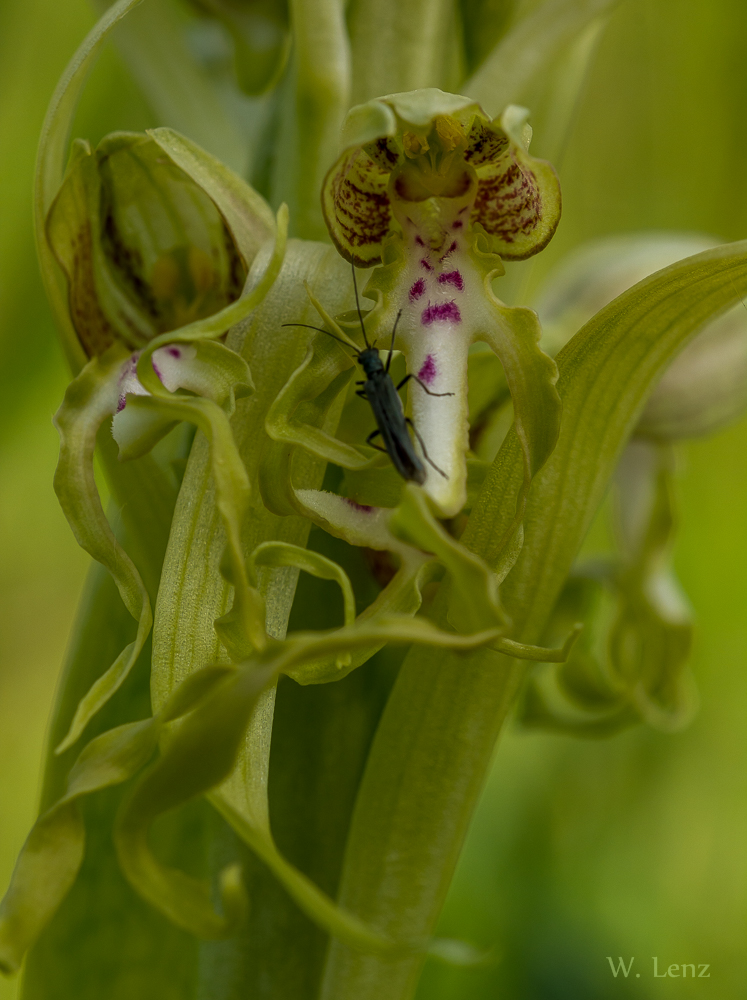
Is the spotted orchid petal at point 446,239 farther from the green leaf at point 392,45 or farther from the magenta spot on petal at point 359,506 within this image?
the green leaf at point 392,45

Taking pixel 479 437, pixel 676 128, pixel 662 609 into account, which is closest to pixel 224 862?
pixel 479 437

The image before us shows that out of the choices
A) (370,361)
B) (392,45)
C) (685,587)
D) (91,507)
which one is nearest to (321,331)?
(370,361)

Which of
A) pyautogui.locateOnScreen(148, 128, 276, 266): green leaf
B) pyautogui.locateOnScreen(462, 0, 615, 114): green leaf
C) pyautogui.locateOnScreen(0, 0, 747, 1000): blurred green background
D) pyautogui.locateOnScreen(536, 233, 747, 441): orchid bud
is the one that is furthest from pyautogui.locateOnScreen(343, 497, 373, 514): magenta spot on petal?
pyautogui.locateOnScreen(0, 0, 747, 1000): blurred green background

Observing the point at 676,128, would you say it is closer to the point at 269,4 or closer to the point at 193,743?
the point at 269,4

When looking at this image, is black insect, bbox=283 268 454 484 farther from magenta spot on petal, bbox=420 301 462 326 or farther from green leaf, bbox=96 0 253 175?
green leaf, bbox=96 0 253 175

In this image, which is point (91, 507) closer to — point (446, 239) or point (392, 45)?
point (446, 239)

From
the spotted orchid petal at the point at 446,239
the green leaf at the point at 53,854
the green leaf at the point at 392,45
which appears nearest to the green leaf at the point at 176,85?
the green leaf at the point at 392,45
